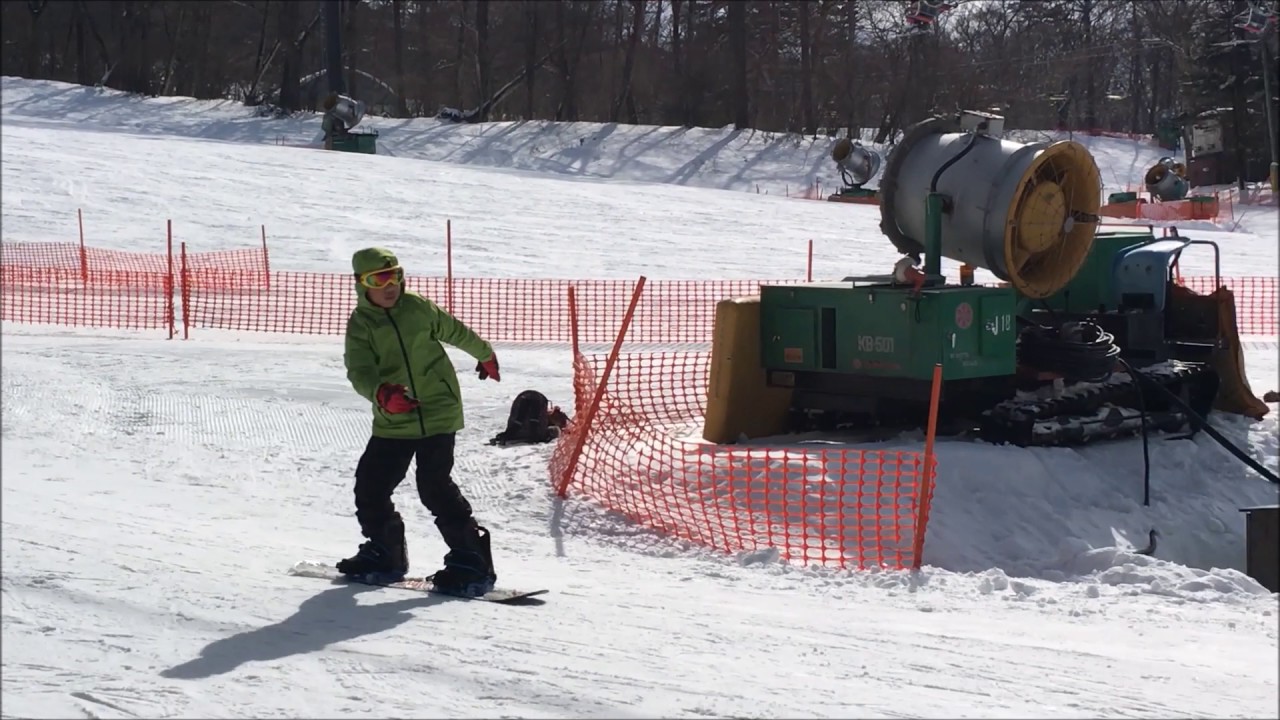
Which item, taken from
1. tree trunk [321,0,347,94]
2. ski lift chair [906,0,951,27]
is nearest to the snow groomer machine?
ski lift chair [906,0,951,27]

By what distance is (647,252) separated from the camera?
89.0 feet

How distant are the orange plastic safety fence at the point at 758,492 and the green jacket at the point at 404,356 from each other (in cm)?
235

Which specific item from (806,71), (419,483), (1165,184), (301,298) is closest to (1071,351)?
(419,483)

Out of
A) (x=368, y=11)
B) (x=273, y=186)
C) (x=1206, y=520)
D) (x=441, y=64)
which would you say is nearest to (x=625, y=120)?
(x=441, y=64)

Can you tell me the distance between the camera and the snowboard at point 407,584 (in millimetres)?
7051

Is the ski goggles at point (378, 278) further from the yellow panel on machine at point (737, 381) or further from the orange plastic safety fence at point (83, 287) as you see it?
the orange plastic safety fence at point (83, 287)

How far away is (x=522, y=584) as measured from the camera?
7.54m

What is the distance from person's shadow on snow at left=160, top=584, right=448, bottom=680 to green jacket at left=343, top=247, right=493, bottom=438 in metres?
0.77

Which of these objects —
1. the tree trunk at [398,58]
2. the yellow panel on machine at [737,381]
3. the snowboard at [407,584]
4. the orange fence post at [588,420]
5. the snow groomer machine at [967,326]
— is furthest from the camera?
the tree trunk at [398,58]

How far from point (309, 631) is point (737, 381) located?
19.3ft

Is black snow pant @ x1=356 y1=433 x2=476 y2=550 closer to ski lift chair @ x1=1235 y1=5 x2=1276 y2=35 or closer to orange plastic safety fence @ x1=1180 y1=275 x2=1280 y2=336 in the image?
ski lift chair @ x1=1235 y1=5 x2=1276 y2=35

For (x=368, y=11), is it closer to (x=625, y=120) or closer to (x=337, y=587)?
(x=625, y=120)

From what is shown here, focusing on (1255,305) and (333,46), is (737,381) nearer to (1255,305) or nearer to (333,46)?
(1255,305)

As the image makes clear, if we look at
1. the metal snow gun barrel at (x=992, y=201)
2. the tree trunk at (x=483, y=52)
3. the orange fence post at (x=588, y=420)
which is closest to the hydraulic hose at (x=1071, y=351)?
the metal snow gun barrel at (x=992, y=201)
